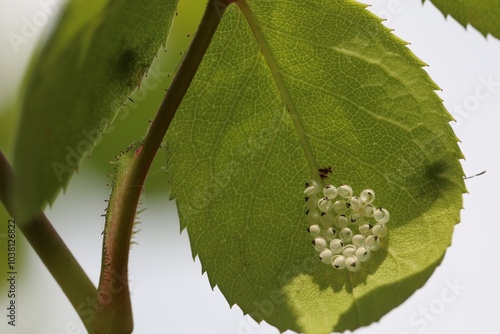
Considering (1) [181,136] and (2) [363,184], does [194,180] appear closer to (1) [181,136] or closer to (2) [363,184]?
(1) [181,136]

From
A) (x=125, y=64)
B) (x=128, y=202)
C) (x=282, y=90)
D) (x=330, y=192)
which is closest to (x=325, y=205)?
(x=330, y=192)

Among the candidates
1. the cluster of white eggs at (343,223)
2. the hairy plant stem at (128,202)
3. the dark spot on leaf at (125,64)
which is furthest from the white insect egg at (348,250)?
the dark spot on leaf at (125,64)

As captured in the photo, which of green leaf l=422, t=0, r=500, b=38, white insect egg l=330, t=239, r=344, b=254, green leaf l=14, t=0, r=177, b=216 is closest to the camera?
green leaf l=14, t=0, r=177, b=216

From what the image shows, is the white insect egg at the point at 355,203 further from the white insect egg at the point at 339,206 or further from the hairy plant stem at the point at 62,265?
the hairy plant stem at the point at 62,265

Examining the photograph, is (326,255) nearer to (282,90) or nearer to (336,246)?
(336,246)

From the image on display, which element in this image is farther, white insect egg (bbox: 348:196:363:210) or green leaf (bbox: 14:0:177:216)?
white insect egg (bbox: 348:196:363:210)

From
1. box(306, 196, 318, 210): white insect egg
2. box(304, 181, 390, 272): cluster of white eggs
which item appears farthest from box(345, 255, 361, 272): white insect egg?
box(306, 196, 318, 210): white insect egg

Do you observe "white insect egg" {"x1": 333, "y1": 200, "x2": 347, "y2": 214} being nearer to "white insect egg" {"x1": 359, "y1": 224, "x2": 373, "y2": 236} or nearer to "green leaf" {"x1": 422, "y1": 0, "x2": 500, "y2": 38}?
"white insect egg" {"x1": 359, "y1": 224, "x2": 373, "y2": 236}
